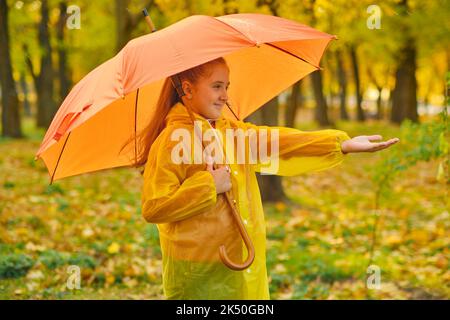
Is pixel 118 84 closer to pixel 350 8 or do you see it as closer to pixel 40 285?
pixel 40 285

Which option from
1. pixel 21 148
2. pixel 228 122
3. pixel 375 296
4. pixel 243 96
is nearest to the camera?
pixel 228 122

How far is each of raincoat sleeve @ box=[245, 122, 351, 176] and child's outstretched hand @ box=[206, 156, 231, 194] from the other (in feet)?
1.13

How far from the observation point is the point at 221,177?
299 cm

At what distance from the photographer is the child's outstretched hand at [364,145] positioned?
9.93ft

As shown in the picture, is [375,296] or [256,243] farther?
[375,296]

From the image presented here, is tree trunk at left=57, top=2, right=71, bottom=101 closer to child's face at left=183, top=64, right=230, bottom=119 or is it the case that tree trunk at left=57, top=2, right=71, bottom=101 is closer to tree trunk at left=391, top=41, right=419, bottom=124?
tree trunk at left=391, top=41, right=419, bottom=124

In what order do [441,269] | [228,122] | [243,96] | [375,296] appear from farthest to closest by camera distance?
[441,269], [375,296], [243,96], [228,122]

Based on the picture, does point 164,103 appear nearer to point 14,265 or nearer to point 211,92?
point 211,92

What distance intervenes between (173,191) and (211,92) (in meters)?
0.53

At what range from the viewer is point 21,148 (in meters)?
15.4

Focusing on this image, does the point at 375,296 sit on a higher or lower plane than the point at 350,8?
lower

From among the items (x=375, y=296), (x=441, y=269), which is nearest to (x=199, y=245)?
(x=375, y=296)
